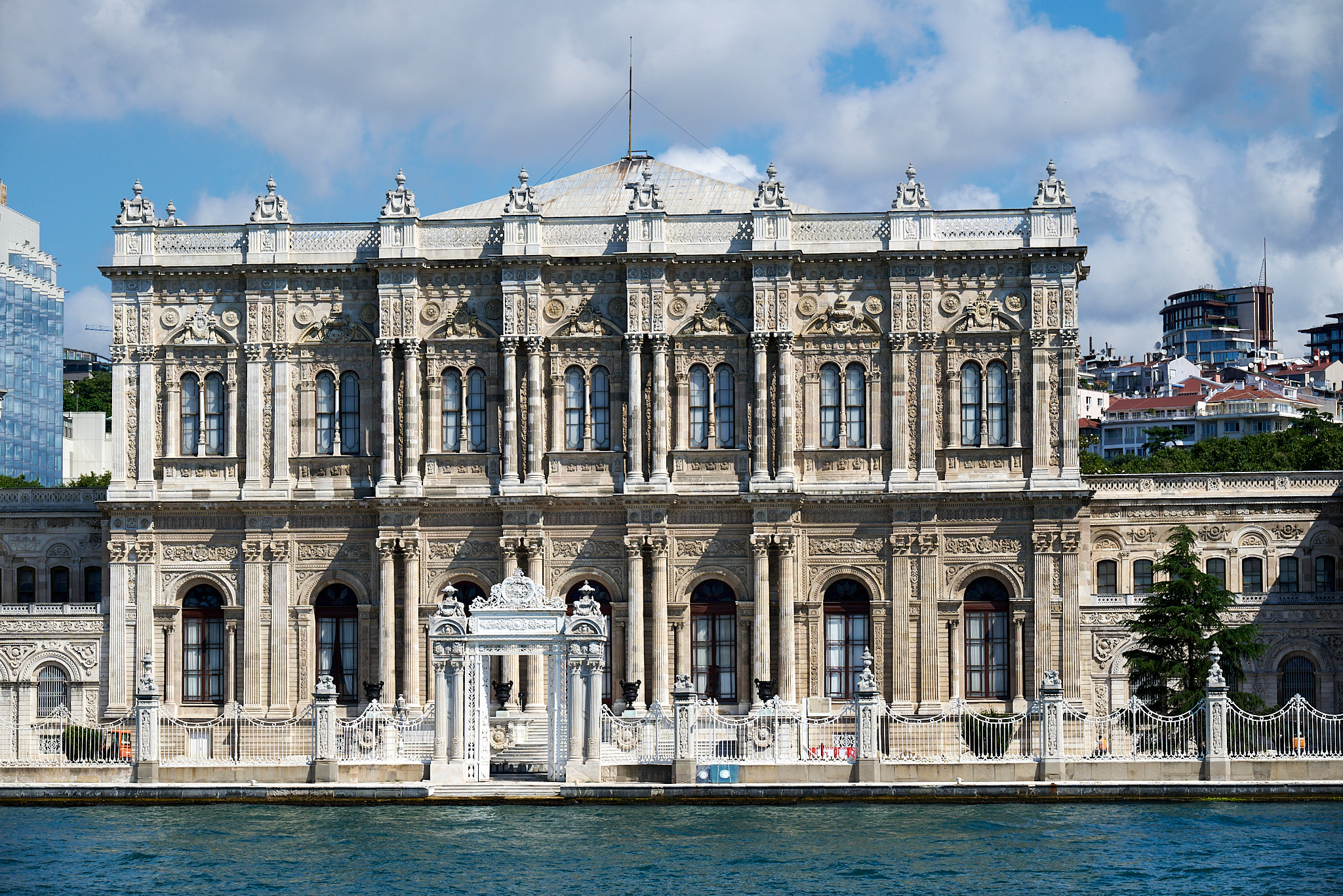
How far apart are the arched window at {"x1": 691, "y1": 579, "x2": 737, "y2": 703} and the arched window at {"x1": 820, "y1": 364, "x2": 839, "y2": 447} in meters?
4.13

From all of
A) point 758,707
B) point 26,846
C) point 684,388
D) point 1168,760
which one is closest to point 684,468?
point 684,388

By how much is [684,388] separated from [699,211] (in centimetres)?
577

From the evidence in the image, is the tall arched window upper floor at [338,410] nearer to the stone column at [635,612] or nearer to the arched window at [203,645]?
the arched window at [203,645]

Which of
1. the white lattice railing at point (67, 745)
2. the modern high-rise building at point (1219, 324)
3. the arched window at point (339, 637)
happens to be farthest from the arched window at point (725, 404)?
the modern high-rise building at point (1219, 324)

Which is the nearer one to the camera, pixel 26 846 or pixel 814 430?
pixel 26 846

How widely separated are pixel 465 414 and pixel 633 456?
4178 millimetres

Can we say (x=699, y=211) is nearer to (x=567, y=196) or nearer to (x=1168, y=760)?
(x=567, y=196)

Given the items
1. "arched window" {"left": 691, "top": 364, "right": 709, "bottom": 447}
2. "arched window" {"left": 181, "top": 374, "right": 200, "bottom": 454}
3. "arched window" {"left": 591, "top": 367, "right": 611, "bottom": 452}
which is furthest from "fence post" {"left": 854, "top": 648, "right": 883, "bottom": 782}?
"arched window" {"left": 181, "top": 374, "right": 200, "bottom": 454}

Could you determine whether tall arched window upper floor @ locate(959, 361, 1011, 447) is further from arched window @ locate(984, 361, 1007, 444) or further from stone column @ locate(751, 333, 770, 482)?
stone column @ locate(751, 333, 770, 482)

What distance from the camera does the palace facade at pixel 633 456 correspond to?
47.5 metres

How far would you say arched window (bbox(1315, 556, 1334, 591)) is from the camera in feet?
163

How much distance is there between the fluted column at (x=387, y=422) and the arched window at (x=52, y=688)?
8.67 m

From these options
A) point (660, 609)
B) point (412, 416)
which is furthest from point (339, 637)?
point (660, 609)

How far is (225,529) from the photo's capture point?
4900 cm
